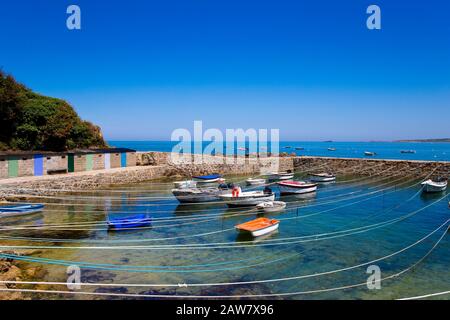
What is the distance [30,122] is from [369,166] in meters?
47.9

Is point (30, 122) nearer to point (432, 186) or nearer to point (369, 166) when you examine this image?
point (432, 186)

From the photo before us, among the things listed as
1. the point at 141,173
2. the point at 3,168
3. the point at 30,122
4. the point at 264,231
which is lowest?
the point at 264,231

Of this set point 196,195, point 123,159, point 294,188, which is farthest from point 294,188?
point 123,159

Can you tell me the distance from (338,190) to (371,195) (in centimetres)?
445

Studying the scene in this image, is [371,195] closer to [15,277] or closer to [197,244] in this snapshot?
[197,244]

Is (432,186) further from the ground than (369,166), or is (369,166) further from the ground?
(369,166)

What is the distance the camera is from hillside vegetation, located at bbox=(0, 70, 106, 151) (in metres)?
38.1

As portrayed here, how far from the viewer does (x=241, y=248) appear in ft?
55.4

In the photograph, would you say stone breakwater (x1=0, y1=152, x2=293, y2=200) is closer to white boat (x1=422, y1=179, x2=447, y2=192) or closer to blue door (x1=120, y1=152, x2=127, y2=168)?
blue door (x1=120, y1=152, x2=127, y2=168)

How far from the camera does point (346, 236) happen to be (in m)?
19.1

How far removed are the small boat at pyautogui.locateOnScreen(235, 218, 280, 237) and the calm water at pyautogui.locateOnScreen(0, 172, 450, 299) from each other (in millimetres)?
491

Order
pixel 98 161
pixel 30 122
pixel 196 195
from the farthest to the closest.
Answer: pixel 98 161, pixel 30 122, pixel 196 195
